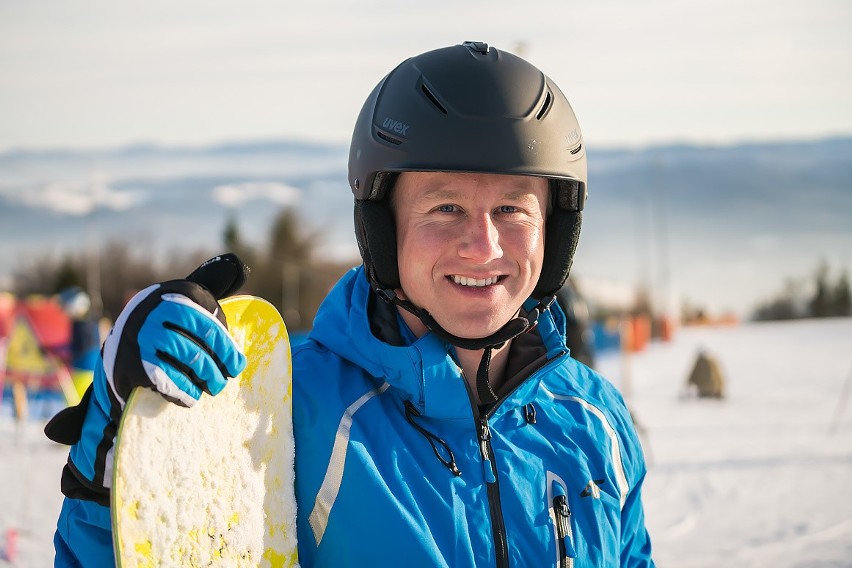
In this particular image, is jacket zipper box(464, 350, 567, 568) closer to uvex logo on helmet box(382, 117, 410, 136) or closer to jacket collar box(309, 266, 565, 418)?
jacket collar box(309, 266, 565, 418)

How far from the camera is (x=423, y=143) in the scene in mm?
2217

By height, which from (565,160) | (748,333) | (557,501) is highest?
(565,160)

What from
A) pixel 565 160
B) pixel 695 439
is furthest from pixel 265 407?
pixel 695 439

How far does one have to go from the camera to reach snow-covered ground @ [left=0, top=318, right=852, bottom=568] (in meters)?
6.12

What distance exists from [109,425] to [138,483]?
0.41ft

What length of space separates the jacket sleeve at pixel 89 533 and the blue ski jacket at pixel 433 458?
0.47m

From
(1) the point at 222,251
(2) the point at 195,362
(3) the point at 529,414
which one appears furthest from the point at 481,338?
(1) the point at 222,251

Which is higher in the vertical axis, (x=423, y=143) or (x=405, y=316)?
(x=423, y=143)

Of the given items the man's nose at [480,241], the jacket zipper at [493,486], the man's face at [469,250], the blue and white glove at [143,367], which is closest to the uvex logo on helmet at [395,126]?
the man's face at [469,250]

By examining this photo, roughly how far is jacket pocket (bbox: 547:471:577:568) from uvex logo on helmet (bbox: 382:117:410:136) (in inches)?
36.8

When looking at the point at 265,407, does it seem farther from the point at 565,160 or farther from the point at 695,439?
the point at 695,439

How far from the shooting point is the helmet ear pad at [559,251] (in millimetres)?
2479

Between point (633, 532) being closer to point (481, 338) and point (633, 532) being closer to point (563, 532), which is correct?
point (563, 532)

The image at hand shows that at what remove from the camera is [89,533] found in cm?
170
